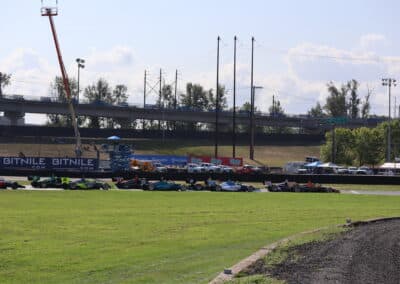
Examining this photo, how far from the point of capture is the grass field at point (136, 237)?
16.1 metres

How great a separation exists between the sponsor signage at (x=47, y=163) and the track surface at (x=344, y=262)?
191ft

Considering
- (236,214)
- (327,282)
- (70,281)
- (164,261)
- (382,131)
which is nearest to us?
(327,282)

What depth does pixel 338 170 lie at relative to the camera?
91.4 m

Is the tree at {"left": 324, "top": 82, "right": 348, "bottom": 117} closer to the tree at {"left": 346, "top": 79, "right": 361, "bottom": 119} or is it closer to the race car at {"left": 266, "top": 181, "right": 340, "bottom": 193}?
the tree at {"left": 346, "top": 79, "right": 361, "bottom": 119}

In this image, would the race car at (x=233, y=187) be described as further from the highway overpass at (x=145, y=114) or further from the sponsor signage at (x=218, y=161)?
the highway overpass at (x=145, y=114)

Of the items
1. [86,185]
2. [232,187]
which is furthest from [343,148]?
[86,185]

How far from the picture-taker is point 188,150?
5108 inches

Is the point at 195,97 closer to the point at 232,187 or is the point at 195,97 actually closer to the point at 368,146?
the point at 368,146

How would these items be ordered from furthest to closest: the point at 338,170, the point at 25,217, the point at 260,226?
the point at 338,170 → the point at 25,217 → the point at 260,226

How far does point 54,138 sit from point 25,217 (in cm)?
9531

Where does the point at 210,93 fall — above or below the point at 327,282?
above

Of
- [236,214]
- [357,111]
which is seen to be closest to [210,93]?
[357,111]

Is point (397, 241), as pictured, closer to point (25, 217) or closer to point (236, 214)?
point (236, 214)

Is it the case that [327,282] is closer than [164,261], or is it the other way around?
[327,282]
